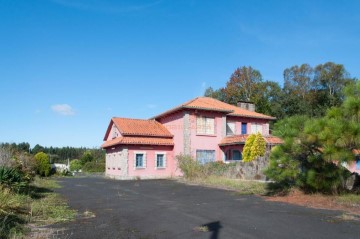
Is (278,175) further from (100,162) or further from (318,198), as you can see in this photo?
(100,162)

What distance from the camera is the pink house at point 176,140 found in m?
28.3

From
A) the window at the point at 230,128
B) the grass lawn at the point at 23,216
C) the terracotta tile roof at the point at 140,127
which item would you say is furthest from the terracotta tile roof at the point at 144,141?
the grass lawn at the point at 23,216

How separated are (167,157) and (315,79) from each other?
3390cm

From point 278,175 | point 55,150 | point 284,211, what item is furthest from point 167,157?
point 55,150

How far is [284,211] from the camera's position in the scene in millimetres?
10539

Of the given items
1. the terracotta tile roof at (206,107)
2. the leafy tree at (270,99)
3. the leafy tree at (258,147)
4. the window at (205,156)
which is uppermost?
the leafy tree at (270,99)

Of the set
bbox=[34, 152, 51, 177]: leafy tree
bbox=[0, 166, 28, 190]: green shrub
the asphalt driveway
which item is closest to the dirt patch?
the asphalt driveway

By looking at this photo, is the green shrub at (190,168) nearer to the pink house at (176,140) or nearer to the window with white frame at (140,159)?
the pink house at (176,140)

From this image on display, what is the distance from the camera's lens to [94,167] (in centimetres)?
4584

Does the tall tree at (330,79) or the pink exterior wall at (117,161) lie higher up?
the tall tree at (330,79)

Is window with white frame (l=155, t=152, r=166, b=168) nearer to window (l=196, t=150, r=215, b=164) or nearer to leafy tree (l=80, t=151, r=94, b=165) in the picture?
window (l=196, t=150, r=215, b=164)

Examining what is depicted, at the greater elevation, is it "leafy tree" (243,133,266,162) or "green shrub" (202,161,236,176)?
"leafy tree" (243,133,266,162)

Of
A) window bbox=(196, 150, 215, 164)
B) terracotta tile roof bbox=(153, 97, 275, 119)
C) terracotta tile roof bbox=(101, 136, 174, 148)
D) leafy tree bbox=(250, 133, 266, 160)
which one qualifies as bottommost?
window bbox=(196, 150, 215, 164)

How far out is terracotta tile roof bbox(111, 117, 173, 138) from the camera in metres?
29.3
